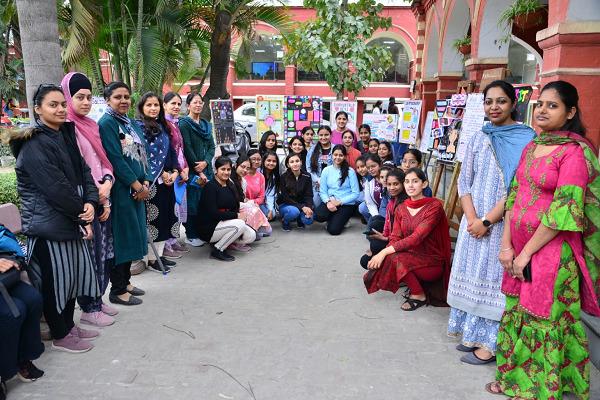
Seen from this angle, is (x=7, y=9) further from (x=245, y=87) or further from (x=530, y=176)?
(x=245, y=87)

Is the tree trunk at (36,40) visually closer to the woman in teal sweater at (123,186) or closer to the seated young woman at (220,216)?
the woman in teal sweater at (123,186)

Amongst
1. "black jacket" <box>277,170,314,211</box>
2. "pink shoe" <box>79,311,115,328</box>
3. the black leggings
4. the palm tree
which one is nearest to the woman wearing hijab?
"pink shoe" <box>79,311,115,328</box>

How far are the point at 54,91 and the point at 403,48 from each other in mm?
21054

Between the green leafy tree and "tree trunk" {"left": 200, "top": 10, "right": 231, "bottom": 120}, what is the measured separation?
1482 millimetres

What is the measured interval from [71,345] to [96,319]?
0.38 metres

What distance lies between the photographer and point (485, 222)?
9.52ft

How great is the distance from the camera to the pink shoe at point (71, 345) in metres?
3.08

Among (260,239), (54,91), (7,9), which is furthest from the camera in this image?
(7,9)

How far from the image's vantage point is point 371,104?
2239 centimetres

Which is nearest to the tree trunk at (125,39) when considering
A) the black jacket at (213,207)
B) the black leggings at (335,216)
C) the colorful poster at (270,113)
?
the colorful poster at (270,113)

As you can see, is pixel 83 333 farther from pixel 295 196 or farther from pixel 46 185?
pixel 295 196

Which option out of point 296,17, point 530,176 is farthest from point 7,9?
point 296,17

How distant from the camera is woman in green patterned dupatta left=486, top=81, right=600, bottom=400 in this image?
7.70 ft

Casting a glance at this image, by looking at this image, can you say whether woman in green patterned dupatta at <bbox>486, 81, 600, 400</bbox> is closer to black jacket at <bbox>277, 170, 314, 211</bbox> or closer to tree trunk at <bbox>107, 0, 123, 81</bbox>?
black jacket at <bbox>277, 170, 314, 211</bbox>
